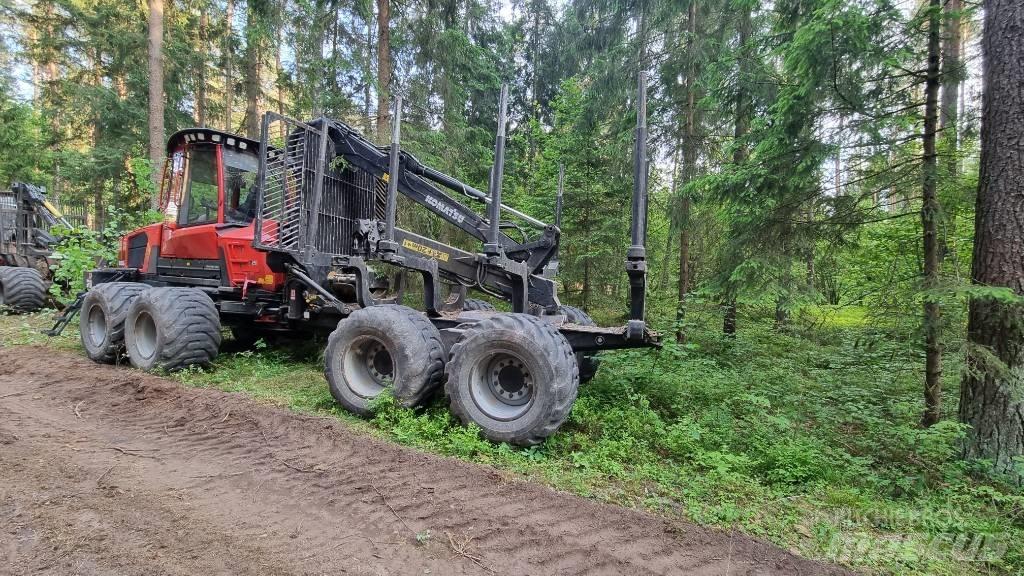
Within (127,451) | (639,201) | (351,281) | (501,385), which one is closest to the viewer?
(127,451)

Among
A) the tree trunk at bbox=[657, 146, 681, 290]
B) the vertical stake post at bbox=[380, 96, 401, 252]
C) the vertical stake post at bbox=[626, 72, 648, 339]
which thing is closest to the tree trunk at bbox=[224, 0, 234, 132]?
the tree trunk at bbox=[657, 146, 681, 290]

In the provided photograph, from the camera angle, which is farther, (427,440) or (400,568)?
(427,440)

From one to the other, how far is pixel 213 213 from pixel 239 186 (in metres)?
0.50

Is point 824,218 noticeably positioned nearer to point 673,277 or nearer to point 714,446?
point 714,446

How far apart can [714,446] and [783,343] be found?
17.8 feet

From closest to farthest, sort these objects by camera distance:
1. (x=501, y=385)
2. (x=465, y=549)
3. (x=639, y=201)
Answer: (x=465, y=549) < (x=639, y=201) < (x=501, y=385)

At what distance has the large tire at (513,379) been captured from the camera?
152 inches

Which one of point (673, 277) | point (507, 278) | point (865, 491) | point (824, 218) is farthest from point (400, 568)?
point (673, 277)

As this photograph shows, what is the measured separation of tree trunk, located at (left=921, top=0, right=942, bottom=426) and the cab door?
7864mm

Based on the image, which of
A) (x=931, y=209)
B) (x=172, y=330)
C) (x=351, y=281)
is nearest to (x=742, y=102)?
(x=931, y=209)

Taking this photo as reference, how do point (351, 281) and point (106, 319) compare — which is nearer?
point (351, 281)

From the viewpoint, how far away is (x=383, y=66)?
1041 centimetres

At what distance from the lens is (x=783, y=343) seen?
8570 mm

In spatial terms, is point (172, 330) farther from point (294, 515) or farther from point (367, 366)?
point (294, 515)
